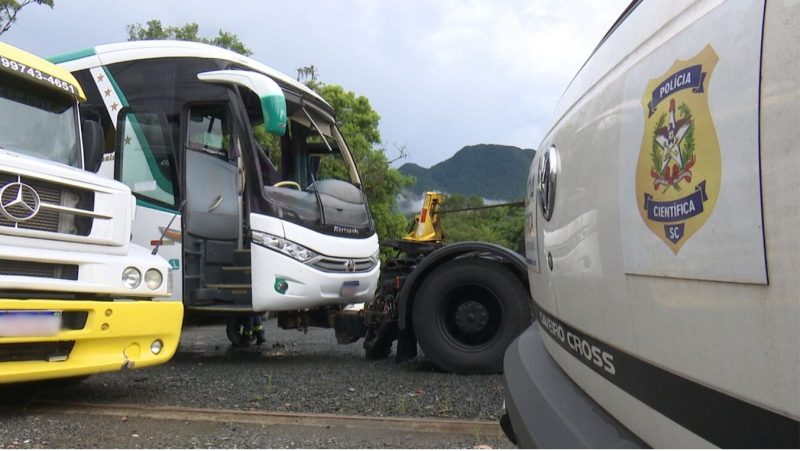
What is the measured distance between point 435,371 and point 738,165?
479 centimetres

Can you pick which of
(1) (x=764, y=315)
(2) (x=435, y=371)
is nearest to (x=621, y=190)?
(1) (x=764, y=315)

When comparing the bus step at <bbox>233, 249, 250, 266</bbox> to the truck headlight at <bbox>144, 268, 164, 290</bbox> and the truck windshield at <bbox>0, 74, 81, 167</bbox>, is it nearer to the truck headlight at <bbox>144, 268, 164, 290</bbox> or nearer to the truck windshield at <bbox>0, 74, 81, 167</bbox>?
the truck headlight at <bbox>144, 268, 164, 290</bbox>

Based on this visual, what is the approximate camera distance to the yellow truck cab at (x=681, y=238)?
1.07m

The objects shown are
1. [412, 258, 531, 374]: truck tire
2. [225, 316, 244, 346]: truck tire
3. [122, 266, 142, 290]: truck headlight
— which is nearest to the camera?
[122, 266, 142, 290]: truck headlight

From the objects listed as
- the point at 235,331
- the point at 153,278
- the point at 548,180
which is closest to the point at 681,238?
the point at 548,180

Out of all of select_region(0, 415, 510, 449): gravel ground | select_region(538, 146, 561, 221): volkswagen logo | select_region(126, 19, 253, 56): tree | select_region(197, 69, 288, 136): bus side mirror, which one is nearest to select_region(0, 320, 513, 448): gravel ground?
select_region(0, 415, 510, 449): gravel ground

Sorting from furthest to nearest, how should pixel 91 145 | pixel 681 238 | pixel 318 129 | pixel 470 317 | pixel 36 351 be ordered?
pixel 318 129, pixel 470 317, pixel 91 145, pixel 36 351, pixel 681 238

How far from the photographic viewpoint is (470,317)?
554 cm

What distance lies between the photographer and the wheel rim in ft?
18.1

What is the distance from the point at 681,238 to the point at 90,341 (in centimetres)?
393

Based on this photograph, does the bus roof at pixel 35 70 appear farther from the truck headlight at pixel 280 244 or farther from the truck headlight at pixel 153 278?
the truck headlight at pixel 280 244

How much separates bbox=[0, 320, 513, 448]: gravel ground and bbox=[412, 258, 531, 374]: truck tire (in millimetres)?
182

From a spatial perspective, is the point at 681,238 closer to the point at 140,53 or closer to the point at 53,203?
the point at 53,203

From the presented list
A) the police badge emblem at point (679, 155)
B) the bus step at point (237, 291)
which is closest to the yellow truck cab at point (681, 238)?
the police badge emblem at point (679, 155)
